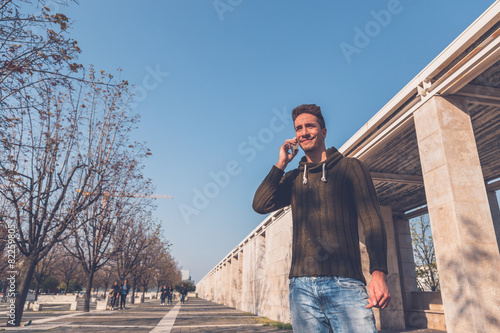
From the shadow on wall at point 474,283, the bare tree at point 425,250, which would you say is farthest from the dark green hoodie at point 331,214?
the bare tree at point 425,250

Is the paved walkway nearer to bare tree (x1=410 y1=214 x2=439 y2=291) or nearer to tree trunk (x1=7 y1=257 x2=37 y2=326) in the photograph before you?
tree trunk (x1=7 y1=257 x2=37 y2=326)

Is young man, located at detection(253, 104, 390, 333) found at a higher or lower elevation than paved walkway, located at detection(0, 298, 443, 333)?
higher

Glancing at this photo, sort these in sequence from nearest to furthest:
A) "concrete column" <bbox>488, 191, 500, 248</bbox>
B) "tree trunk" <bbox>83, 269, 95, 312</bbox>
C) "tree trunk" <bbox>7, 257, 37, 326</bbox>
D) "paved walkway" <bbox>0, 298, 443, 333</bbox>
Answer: "paved walkway" <bbox>0, 298, 443, 333</bbox>, "tree trunk" <bbox>7, 257, 37, 326</bbox>, "concrete column" <bbox>488, 191, 500, 248</bbox>, "tree trunk" <bbox>83, 269, 95, 312</bbox>

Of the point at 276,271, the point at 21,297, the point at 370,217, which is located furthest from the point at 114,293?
the point at 370,217

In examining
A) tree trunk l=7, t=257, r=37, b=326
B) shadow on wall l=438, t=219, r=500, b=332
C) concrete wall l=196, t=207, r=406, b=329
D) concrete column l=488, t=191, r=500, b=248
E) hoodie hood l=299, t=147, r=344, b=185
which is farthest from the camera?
concrete wall l=196, t=207, r=406, b=329

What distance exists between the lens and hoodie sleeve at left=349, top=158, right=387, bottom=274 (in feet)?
5.49

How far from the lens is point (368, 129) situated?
352 inches

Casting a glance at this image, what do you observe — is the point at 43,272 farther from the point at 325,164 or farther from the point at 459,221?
the point at 325,164

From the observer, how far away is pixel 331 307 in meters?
1.67

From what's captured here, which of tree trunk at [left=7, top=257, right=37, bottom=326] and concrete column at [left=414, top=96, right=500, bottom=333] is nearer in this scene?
concrete column at [left=414, top=96, right=500, bottom=333]

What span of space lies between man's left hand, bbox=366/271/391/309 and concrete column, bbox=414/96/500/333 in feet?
16.3

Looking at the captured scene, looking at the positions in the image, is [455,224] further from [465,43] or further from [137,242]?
[137,242]

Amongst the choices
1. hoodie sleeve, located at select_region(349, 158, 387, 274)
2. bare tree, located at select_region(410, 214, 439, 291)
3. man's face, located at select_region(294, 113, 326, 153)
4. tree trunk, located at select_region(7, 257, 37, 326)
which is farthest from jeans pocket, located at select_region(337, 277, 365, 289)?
bare tree, located at select_region(410, 214, 439, 291)

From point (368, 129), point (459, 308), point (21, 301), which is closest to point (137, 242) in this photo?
point (21, 301)
